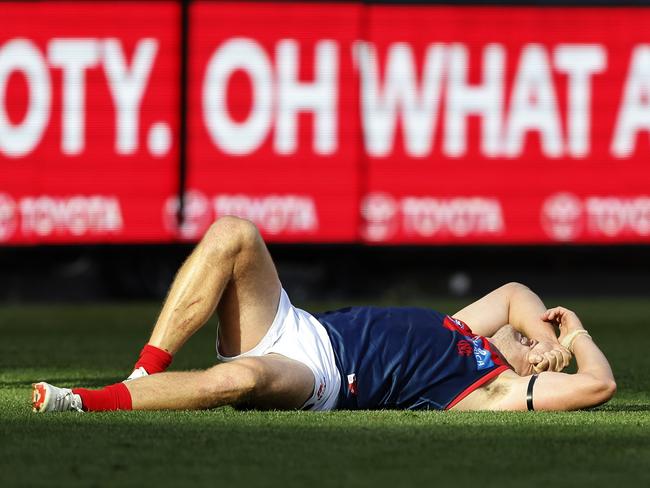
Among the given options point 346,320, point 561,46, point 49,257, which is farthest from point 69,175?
point 346,320

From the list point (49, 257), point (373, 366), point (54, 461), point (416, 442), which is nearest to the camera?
point (54, 461)

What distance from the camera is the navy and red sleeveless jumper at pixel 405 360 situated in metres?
6.72

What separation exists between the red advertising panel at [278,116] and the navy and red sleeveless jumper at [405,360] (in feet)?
30.6

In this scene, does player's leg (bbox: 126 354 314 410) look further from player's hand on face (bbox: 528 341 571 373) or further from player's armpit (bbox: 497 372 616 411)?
player's hand on face (bbox: 528 341 571 373)

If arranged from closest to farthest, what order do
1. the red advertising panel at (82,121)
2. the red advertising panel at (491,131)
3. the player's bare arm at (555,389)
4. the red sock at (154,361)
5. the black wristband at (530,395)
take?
1. the red sock at (154,361)
2. the player's bare arm at (555,389)
3. the black wristband at (530,395)
4. the red advertising panel at (82,121)
5. the red advertising panel at (491,131)

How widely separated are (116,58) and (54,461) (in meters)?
11.1

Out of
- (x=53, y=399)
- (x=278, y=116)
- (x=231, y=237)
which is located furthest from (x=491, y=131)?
(x=53, y=399)

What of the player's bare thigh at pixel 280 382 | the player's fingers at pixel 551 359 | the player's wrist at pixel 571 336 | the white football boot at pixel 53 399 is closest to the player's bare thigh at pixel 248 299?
the player's bare thigh at pixel 280 382

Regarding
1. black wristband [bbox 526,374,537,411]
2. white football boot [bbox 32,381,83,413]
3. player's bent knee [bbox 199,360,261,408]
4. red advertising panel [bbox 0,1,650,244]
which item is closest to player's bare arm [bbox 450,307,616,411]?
black wristband [bbox 526,374,537,411]

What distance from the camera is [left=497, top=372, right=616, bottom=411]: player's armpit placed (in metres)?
6.62

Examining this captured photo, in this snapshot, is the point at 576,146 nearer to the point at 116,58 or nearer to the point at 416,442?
the point at 116,58

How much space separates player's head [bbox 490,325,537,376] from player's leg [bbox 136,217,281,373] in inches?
42.7

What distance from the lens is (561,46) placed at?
16547mm

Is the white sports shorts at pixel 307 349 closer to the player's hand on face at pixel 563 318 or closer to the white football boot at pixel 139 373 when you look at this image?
the white football boot at pixel 139 373
